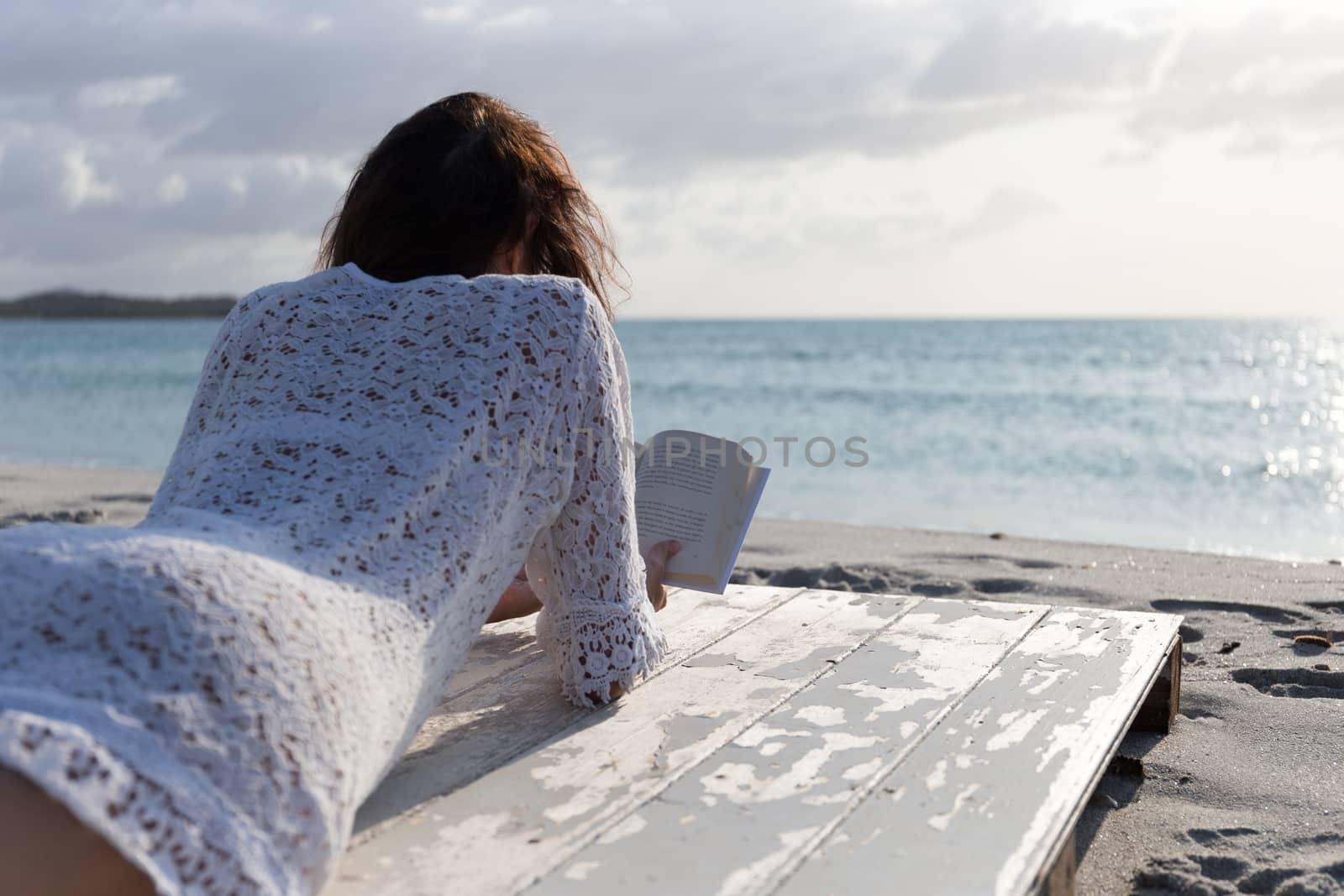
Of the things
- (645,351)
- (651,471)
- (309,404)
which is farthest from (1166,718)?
(645,351)

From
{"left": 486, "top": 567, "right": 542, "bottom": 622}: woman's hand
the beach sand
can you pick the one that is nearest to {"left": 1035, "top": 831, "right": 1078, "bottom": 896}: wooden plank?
the beach sand

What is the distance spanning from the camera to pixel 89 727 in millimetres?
1106

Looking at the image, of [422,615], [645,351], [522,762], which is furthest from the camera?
[645,351]

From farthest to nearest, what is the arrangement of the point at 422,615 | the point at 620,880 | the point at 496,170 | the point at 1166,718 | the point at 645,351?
the point at 645,351 → the point at 1166,718 → the point at 496,170 → the point at 422,615 → the point at 620,880

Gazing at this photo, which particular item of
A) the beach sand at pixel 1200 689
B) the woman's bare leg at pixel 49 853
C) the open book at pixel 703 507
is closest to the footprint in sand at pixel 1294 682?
the beach sand at pixel 1200 689

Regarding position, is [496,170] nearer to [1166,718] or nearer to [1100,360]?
[1166,718]

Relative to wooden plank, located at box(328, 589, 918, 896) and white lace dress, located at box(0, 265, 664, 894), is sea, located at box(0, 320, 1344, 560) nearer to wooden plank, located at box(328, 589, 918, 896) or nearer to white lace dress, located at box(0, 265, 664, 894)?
wooden plank, located at box(328, 589, 918, 896)

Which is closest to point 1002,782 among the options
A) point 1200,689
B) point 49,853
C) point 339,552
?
point 339,552

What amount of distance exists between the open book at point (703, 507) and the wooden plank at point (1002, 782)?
1.89 feet

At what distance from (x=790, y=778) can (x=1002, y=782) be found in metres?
0.31

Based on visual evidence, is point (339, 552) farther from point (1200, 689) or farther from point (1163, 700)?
point (1200, 689)

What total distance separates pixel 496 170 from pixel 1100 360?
2589cm

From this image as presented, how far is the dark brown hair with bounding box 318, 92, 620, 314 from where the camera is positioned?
1.91 m

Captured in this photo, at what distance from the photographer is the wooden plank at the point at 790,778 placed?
140 centimetres
